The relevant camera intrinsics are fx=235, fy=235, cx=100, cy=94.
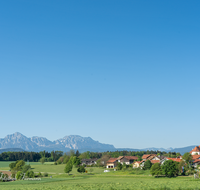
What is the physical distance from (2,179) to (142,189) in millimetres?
71967

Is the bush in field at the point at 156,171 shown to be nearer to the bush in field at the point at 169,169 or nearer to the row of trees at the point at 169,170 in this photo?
the row of trees at the point at 169,170

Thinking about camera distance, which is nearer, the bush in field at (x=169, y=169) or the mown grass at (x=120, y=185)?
the mown grass at (x=120, y=185)

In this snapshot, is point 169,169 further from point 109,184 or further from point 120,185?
point 120,185

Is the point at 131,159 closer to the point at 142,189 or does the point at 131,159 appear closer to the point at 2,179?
the point at 2,179

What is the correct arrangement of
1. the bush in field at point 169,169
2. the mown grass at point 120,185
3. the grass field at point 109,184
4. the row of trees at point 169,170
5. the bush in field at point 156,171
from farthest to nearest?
the bush in field at point 156,171
the row of trees at point 169,170
the bush in field at point 169,169
the grass field at point 109,184
the mown grass at point 120,185

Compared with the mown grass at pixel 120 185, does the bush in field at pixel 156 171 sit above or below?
below

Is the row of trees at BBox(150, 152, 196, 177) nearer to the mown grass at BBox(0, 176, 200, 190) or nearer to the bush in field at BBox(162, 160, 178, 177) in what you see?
the bush in field at BBox(162, 160, 178, 177)

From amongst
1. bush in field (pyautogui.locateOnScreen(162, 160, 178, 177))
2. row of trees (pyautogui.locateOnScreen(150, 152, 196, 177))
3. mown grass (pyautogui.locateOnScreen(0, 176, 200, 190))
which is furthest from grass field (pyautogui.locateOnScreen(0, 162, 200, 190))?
row of trees (pyautogui.locateOnScreen(150, 152, 196, 177))

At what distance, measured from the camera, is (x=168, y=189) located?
37562 millimetres

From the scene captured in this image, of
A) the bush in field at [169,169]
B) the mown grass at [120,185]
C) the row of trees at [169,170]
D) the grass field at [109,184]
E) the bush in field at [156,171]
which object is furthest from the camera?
the bush in field at [156,171]

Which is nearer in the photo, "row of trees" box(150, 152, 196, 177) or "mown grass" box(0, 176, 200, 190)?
"mown grass" box(0, 176, 200, 190)

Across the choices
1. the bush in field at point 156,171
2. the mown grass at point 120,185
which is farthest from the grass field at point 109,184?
the bush in field at point 156,171

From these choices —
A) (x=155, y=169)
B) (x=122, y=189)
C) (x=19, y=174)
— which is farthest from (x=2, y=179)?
(x=122, y=189)

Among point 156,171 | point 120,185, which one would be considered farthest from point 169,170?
point 120,185
